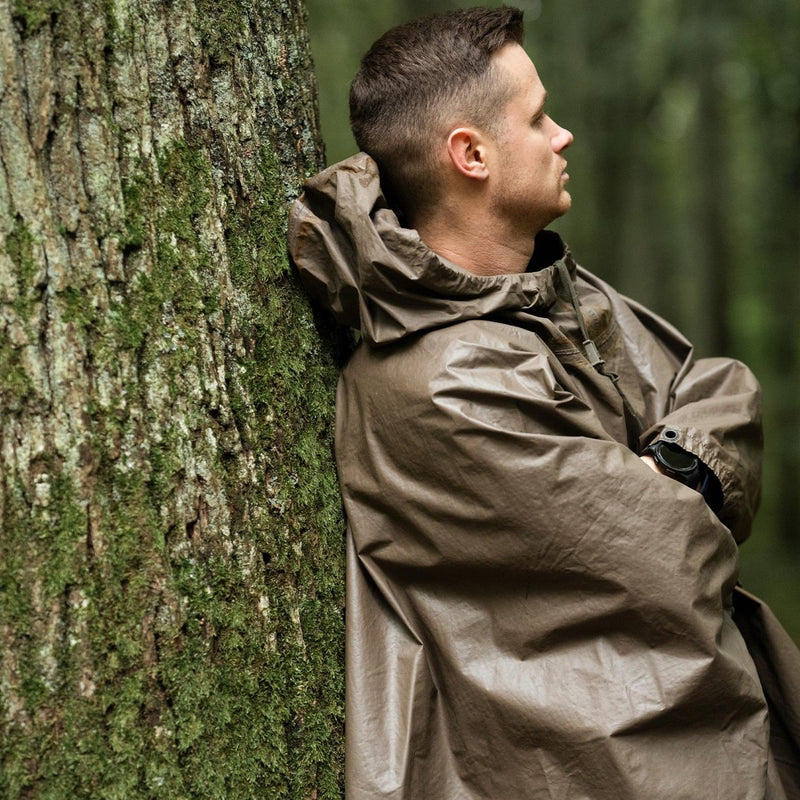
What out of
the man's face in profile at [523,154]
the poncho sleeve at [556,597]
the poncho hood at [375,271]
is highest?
the man's face in profile at [523,154]

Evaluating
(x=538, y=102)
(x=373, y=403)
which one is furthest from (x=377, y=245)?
(x=538, y=102)

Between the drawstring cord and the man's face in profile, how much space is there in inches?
6.2

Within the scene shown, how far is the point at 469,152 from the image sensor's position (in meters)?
2.33

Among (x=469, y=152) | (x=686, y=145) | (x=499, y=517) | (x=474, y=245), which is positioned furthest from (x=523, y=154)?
(x=686, y=145)

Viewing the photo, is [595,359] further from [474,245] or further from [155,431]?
[155,431]

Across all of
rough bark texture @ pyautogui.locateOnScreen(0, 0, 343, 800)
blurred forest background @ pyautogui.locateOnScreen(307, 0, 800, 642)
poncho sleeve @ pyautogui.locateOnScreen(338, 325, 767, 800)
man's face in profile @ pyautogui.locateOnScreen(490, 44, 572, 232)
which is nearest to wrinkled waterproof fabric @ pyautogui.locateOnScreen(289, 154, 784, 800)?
poncho sleeve @ pyautogui.locateOnScreen(338, 325, 767, 800)

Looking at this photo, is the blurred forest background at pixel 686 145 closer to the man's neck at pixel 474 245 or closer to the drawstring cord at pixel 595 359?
the drawstring cord at pixel 595 359

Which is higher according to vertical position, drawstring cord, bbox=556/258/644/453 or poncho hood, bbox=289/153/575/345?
poncho hood, bbox=289/153/575/345

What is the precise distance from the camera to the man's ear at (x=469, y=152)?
7.58 ft

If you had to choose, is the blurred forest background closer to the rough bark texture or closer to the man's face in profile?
the man's face in profile

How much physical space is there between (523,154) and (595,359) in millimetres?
570

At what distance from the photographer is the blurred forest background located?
7789 millimetres

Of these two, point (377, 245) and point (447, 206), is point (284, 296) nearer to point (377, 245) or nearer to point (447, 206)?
point (377, 245)

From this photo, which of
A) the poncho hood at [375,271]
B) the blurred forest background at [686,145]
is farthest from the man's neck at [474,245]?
the blurred forest background at [686,145]
